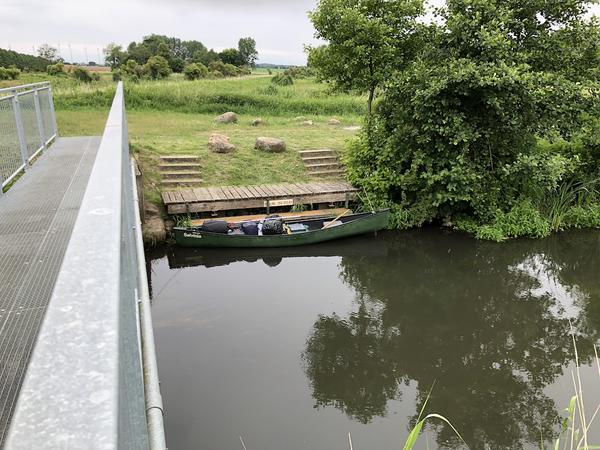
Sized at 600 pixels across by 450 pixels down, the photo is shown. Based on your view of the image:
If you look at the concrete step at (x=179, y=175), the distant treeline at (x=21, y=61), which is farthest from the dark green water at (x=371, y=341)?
the distant treeline at (x=21, y=61)

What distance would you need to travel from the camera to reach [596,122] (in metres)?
12.7

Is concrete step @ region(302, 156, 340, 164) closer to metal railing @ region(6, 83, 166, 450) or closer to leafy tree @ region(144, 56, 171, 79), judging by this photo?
metal railing @ region(6, 83, 166, 450)

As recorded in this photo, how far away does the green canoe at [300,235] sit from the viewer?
35.2 feet

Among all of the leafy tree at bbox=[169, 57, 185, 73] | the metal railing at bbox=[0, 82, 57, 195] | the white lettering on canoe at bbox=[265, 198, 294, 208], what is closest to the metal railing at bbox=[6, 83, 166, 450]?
the metal railing at bbox=[0, 82, 57, 195]

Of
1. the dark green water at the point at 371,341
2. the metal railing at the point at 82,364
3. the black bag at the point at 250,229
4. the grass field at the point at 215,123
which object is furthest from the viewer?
the grass field at the point at 215,123

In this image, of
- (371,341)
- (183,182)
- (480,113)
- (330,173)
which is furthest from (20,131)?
(480,113)

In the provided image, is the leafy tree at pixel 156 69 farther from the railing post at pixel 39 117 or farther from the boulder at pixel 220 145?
the railing post at pixel 39 117

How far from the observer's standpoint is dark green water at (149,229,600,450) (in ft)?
20.0

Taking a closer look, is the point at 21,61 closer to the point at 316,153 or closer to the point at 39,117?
the point at 316,153

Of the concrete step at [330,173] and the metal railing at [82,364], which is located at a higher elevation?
the metal railing at [82,364]

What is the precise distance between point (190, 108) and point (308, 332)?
1807 centimetres

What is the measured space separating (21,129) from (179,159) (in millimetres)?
6814

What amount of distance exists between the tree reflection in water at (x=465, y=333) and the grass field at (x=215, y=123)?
495 centimetres

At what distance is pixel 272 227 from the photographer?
36.2 feet
